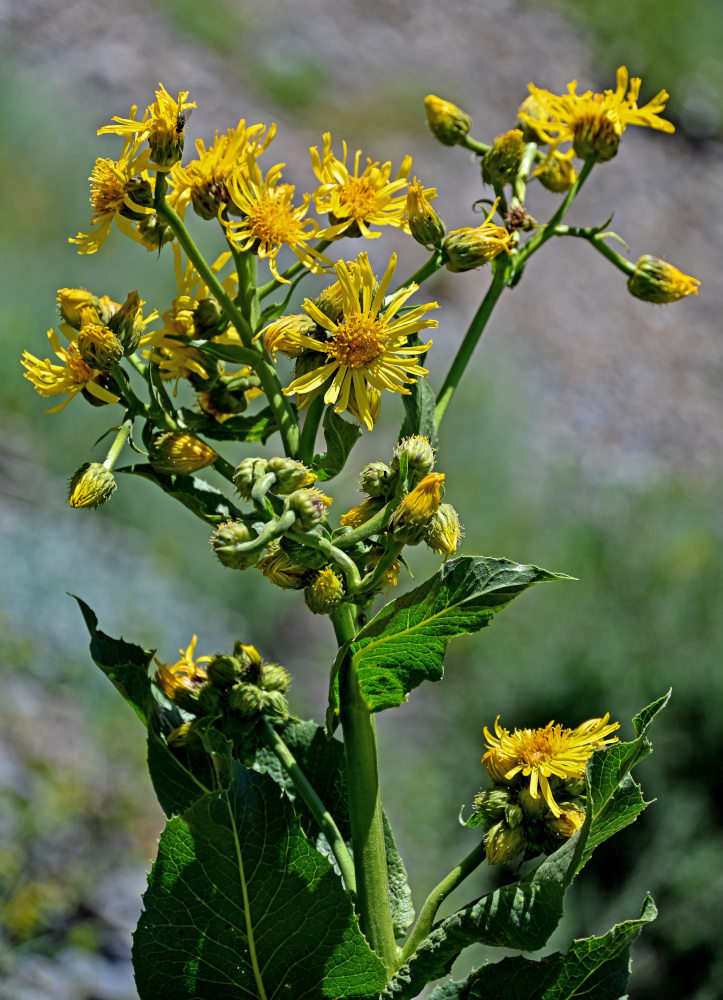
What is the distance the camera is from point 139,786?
5105 mm

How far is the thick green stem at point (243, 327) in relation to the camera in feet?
4.12

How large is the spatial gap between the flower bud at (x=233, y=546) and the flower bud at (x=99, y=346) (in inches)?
11.8

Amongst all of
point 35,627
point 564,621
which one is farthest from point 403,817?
point 35,627

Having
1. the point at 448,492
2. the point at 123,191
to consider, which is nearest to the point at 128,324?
the point at 123,191

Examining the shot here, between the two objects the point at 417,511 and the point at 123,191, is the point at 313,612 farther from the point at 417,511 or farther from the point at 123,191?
the point at 123,191

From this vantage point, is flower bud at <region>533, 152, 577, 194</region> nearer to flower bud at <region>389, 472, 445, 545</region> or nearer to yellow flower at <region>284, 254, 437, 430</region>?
yellow flower at <region>284, 254, 437, 430</region>

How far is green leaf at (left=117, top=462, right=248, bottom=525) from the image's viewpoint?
1276 millimetres

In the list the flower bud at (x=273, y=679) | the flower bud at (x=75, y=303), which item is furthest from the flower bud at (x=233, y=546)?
the flower bud at (x=75, y=303)

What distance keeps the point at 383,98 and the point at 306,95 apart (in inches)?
50.3

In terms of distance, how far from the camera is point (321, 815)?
4.43 ft

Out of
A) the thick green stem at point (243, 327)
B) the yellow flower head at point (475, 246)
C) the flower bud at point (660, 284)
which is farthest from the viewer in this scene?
the flower bud at point (660, 284)

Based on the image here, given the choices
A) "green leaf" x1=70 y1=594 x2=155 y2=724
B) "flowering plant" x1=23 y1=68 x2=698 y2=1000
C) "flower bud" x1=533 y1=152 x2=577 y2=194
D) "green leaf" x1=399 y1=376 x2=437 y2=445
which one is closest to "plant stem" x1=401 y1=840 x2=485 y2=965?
"flowering plant" x1=23 y1=68 x2=698 y2=1000

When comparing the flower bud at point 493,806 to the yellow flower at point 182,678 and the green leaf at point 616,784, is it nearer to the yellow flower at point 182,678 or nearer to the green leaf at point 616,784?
the green leaf at point 616,784

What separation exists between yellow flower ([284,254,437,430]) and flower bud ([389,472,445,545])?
0.35 feet
